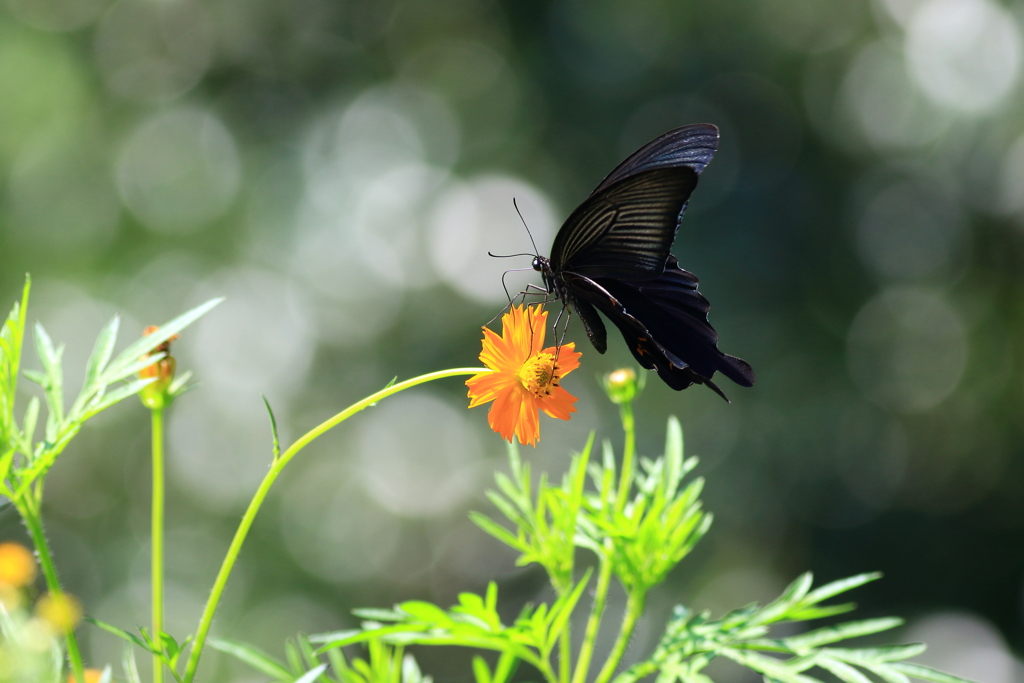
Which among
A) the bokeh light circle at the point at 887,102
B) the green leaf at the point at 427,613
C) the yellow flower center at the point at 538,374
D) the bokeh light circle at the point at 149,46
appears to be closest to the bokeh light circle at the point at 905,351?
the bokeh light circle at the point at 887,102

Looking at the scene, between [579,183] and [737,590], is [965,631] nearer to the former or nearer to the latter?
[737,590]

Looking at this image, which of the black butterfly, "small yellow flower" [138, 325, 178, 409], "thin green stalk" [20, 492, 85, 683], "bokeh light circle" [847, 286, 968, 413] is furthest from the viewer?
"bokeh light circle" [847, 286, 968, 413]

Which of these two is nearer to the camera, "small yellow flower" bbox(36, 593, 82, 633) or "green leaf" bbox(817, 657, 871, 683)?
"small yellow flower" bbox(36, 593, 82, 633)

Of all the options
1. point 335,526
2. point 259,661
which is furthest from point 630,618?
point 335,526

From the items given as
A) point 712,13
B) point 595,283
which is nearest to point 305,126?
point 712,13

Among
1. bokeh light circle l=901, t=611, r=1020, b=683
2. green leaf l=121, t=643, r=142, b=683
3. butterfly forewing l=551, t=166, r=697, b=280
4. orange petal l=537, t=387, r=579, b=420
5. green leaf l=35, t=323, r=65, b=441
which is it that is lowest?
green leaf l=121, t=643, r=142, b=683

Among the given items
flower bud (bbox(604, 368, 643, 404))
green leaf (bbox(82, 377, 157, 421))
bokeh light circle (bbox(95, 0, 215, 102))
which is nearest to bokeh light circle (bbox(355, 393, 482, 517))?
bokeh light circle (bbox(95, 0, 215, 102))

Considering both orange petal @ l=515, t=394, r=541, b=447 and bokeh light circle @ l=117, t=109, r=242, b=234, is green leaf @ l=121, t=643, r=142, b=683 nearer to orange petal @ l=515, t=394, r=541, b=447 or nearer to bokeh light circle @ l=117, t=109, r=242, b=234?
orange petal @ l=515, t=394, r=541, b=447

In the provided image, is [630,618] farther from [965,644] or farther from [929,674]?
[965,644]
